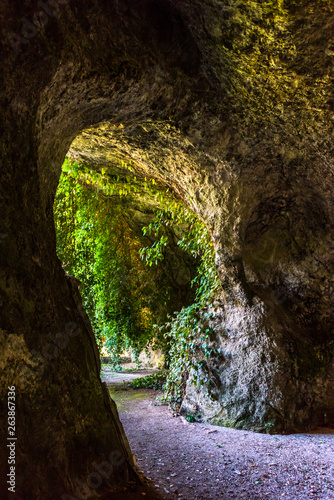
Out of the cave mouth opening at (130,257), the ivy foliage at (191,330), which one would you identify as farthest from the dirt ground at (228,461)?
the cave mouth opening at (130,257)

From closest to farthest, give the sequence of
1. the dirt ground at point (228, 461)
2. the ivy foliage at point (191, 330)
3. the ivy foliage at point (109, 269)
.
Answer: the dirt ground at point (228, 461), the ivy foliage at point (191, 330), the ivy foliage at point (109, 269)

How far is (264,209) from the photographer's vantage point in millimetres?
4660

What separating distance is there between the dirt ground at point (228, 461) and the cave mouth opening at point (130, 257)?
3.39 feet

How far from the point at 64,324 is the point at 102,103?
1.90 metres

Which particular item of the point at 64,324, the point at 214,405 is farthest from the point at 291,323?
the point at 64,324

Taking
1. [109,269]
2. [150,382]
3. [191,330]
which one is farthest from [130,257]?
[191,330]

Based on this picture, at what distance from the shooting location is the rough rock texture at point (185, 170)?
190 cm

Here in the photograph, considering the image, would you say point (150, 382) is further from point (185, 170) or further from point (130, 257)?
point (185, 170)

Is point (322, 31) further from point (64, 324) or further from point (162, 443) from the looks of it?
point (162, 443)

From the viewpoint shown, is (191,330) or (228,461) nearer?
(228,461)

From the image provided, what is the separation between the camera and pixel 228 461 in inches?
122

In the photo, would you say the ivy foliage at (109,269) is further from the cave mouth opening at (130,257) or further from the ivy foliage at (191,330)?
the ivy foliage at (191,330)

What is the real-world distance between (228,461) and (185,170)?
323cm

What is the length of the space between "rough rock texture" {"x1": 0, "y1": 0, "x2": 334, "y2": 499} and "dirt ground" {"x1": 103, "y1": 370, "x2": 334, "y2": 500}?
42 cm
